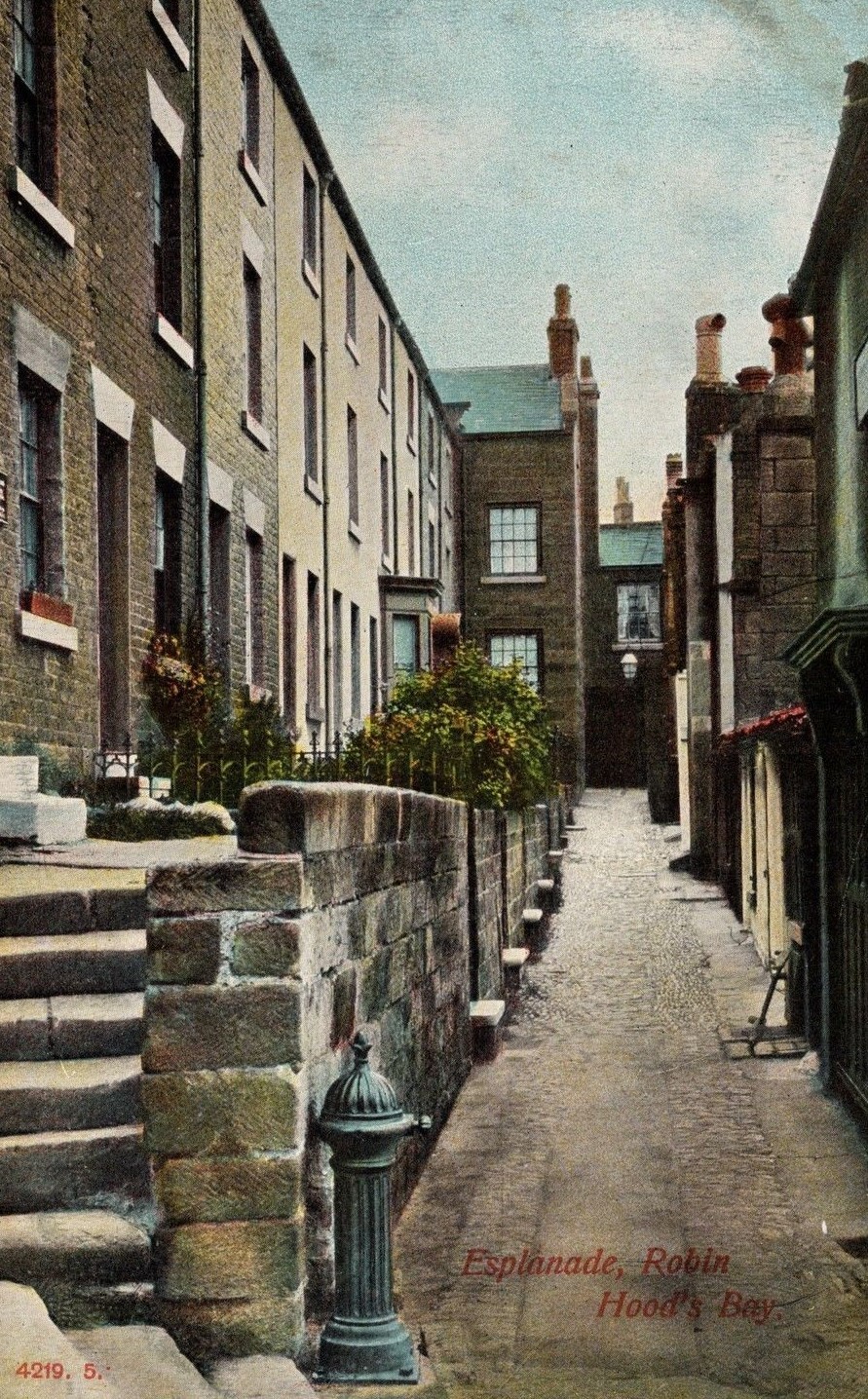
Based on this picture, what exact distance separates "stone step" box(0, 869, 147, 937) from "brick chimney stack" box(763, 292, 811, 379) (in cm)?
1135

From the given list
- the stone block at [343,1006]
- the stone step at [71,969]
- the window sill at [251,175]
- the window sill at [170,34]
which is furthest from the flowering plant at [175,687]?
the stone block at [343,1006]

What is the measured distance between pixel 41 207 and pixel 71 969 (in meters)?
5.27

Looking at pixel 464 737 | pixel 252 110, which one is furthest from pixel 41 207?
pixel 464 737

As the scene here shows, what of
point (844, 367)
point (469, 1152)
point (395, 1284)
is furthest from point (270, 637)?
point (395, 1284)

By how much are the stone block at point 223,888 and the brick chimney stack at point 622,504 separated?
4773 centimetres

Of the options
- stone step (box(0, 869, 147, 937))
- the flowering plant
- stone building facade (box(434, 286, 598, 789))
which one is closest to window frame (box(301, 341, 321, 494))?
the flowering plant

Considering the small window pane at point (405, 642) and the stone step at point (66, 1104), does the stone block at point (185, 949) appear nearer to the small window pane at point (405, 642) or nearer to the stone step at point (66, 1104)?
the stone step at point (66, 1104)

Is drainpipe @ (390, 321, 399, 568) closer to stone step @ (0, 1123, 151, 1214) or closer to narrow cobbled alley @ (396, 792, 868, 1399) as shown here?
narrow cobbled alley @ (396, 792, 868, 1399)

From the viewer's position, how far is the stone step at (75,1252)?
166 inches

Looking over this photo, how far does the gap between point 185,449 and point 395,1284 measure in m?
7.91

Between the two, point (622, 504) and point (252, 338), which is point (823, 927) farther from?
point (622, 504)

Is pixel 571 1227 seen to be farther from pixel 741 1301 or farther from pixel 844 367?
pixel 844 367

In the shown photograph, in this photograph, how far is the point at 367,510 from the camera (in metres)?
21.9

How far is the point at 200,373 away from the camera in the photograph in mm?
12359
